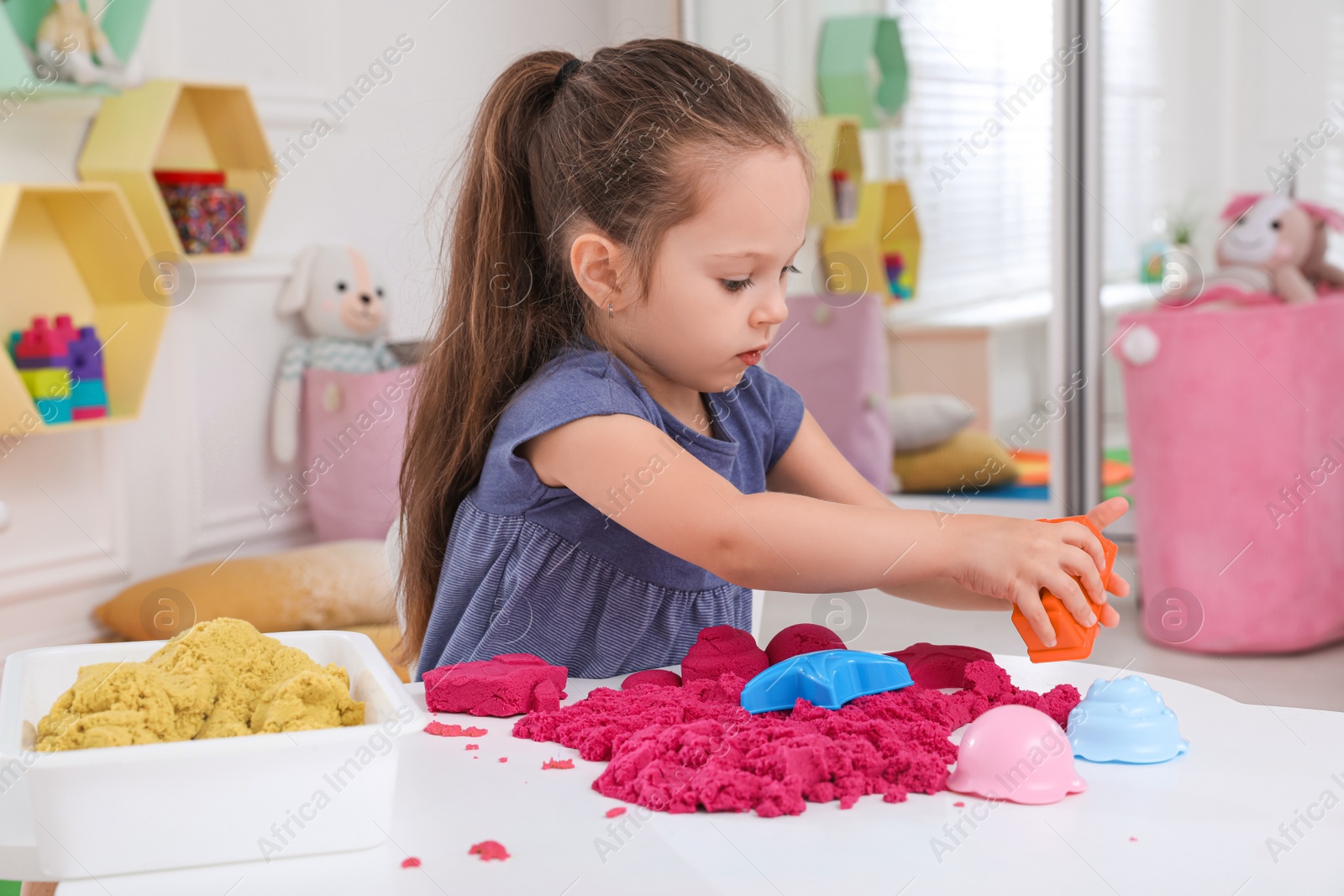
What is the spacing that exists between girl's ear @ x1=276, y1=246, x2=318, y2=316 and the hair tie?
1586mm

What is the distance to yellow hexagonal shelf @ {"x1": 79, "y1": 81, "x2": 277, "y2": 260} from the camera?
2111 millimetres

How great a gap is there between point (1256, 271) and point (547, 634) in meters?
1.86

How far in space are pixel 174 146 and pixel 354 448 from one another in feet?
2.14

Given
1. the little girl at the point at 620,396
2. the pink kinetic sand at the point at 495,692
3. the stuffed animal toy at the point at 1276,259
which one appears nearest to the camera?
the pink kinetic sand at the point at 495,692

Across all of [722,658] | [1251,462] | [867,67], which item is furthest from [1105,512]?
[867,67]

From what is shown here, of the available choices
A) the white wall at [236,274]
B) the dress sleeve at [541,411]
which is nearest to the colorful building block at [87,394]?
the white wall at [236,274]

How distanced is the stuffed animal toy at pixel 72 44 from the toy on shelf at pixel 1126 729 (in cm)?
192

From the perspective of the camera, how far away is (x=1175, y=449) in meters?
2.22

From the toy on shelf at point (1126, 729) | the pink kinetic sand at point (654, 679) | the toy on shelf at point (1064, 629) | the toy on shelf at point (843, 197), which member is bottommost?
the pink kinetic sand at point (654, 679)

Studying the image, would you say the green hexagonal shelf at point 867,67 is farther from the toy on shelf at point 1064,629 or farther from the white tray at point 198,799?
the white tray at point 198,799

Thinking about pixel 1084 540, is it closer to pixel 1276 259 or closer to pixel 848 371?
pixel 1276 259

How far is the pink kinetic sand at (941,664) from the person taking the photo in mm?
741

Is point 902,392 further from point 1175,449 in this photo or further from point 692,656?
point 692,656

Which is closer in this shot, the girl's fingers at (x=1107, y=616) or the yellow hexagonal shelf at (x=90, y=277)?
the girl's fingers at (x=1107, y=616)
